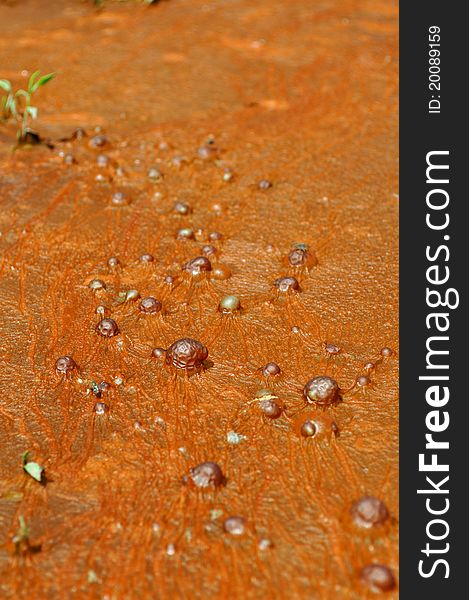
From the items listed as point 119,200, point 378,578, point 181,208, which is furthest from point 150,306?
point 378,578

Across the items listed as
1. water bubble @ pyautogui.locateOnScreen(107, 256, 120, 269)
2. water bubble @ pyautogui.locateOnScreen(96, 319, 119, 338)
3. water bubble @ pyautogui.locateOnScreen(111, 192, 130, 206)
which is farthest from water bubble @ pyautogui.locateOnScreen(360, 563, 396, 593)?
water bubble @ pyautogui.locateOnScreen(111, 192, 130, 206)

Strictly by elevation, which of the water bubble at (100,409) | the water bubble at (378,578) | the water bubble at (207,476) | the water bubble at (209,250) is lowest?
the water bubble at (378,578)

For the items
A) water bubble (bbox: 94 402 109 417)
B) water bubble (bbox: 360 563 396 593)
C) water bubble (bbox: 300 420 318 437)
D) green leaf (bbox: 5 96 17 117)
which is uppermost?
green leaf (bbox: 5 96 17 117)

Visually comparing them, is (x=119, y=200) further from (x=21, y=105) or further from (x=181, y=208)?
(x=21, y=105)

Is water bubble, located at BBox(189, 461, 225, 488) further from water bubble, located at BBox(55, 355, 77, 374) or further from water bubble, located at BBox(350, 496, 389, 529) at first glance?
water bubble, located at BBox(55, 355, 77, 374)

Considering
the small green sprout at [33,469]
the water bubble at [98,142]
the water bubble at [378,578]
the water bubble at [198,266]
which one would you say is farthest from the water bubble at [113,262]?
the water bubble at [378,578]

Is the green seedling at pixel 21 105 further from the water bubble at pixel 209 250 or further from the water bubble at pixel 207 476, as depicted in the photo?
the water bubble at pixel 207 476

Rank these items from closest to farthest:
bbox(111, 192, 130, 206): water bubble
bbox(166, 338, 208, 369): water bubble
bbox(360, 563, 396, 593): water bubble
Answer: bbox(360, 563, 396, 593): water bubble
bbox(166, 338, 208, 369): water bubble
bbox(111, 192, 130, 206): water bubble
